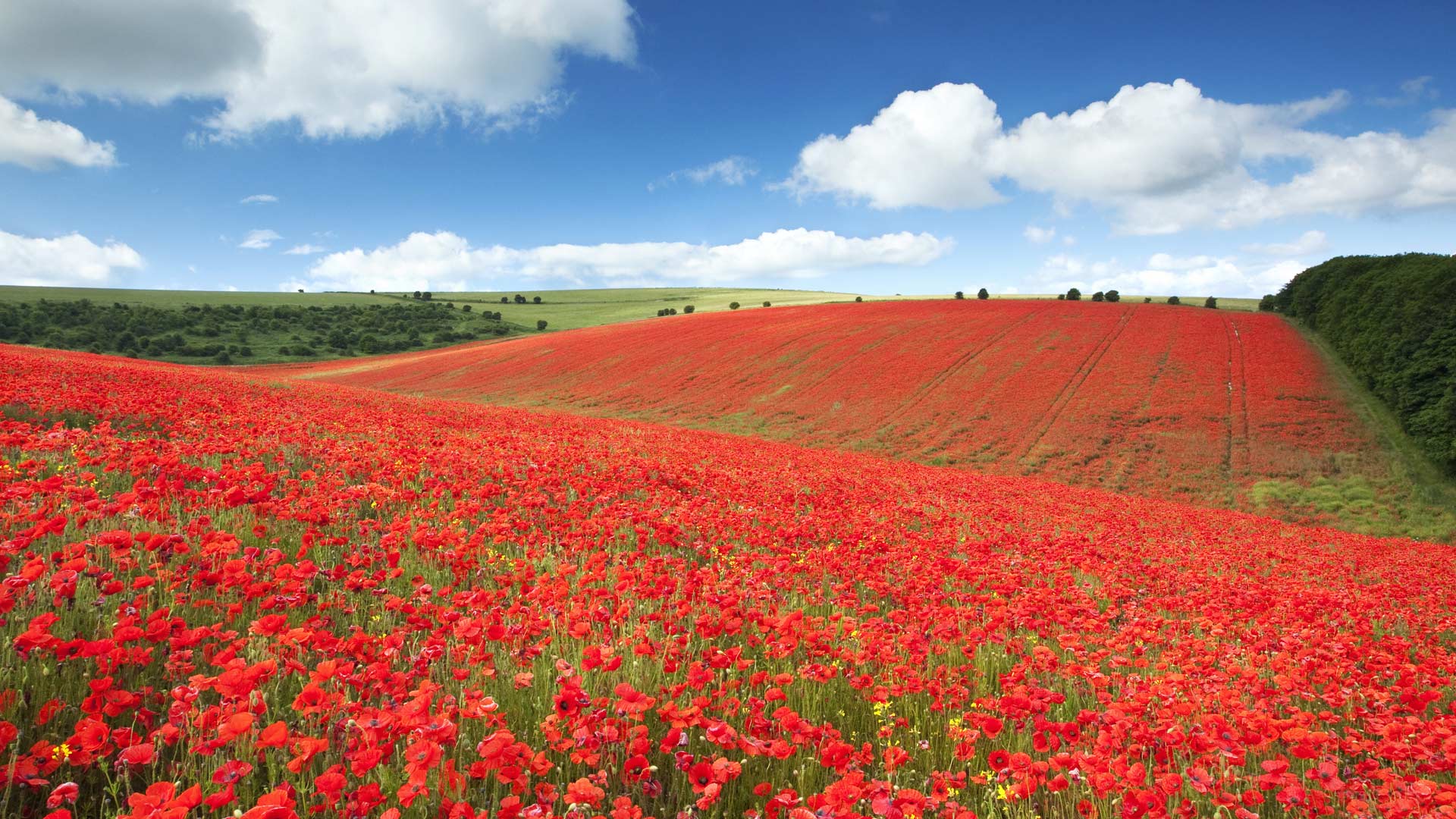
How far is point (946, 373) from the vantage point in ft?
147

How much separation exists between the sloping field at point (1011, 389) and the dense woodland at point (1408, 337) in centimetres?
201

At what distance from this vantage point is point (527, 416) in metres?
21.9

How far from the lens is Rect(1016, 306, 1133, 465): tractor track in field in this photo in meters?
34.0

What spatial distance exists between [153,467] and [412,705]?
640cm

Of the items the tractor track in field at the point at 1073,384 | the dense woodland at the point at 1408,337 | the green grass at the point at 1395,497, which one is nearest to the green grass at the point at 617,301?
the tractor track in field at the point at 1073,384

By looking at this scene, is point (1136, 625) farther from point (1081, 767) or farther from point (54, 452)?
point (54, 452)

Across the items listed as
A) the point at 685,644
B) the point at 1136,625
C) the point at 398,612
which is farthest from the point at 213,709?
the point at 1136,625

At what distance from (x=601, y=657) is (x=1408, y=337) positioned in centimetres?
4537

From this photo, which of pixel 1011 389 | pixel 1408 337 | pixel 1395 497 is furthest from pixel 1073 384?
pixel 1395 497

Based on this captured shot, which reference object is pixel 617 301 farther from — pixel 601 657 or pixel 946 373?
pixel 601 657

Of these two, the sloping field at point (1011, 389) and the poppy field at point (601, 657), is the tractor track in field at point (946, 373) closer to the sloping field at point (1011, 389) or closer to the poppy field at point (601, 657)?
the sloping field at point (1011, 389)

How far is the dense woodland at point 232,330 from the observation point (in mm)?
70938

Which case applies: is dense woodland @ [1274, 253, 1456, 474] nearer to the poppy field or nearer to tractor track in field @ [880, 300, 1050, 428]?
tractor track in field @ [880, 300, 1050, 428]

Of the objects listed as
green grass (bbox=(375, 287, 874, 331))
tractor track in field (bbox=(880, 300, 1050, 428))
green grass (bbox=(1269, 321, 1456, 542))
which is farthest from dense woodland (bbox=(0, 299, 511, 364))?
green grass (bbox=(1269, 321, 1456, 542))
